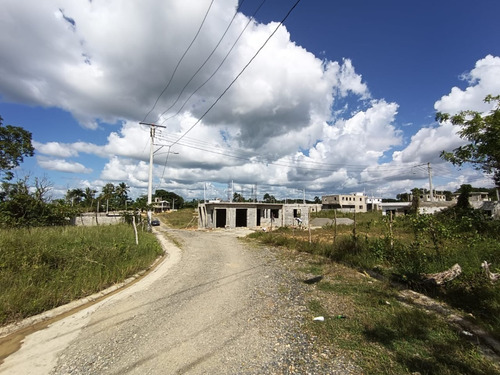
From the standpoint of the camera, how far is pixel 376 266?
773 centimetres

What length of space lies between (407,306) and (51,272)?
8053 millimetres

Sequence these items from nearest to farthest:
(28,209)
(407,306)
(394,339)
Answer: (394,339)
(407,306)
(28,209)

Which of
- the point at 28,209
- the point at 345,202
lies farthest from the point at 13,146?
the point at 345,202

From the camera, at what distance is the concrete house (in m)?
29.0

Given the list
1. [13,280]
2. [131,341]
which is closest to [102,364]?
[131,341]

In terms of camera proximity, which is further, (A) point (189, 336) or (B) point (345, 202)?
(B) point (345, 202)

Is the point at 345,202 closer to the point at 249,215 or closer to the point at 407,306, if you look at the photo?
the point at 249,215

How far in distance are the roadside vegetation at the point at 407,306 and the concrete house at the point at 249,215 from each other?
20.4m

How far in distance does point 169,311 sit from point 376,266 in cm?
623

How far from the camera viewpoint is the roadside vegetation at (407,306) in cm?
327

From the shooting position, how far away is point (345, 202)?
73.9m

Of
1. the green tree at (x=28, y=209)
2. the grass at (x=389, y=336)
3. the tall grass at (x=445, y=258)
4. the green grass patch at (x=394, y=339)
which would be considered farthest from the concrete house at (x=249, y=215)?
the green grass patch at (x=394, y=339)

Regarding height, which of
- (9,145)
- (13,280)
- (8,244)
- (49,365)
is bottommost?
(49,365)

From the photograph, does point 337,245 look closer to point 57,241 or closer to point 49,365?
point 49,365
